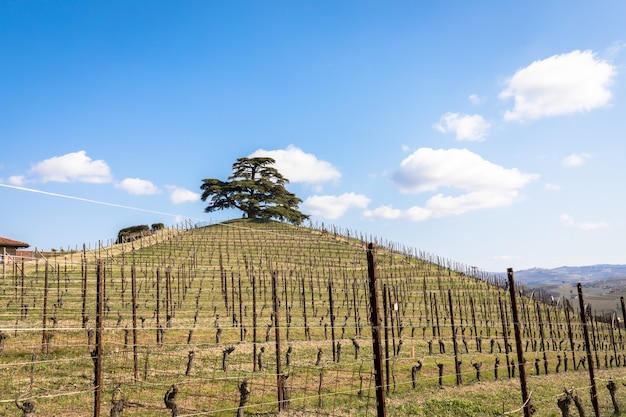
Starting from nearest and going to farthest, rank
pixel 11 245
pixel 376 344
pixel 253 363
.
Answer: pixel 376 344
pixel 253 363
pixel 11 245

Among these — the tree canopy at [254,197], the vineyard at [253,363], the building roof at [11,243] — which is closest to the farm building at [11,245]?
the building roof at [11,243]

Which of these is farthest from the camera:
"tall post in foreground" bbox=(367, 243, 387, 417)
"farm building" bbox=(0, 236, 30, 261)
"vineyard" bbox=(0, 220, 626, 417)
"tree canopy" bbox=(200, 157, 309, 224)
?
"tree canopy" bbox=(200, 157, 309, 224)

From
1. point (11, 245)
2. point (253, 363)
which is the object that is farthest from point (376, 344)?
point (11, 245)

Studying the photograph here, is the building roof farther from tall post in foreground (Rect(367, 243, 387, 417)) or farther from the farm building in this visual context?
tall post in foreground (Rect(367, 243, 387, 417))

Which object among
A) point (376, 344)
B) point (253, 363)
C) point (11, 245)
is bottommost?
point (253, 363)

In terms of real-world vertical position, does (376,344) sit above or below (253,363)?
above

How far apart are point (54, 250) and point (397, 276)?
33.0m

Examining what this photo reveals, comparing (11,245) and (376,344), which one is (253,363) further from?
(11,245)

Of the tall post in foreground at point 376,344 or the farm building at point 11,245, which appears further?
the farm building at point 11,245

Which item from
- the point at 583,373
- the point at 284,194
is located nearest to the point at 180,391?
the point at 583,373

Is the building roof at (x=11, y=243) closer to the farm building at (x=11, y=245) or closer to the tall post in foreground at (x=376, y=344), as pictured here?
the farm building at (x=11, y=245)

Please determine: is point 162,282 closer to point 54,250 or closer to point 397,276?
point 54,250

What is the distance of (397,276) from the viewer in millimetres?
41562

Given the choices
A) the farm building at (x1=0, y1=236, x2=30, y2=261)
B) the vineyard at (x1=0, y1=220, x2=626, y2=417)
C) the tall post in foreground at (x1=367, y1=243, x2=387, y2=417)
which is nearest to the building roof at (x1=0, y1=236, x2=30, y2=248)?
the farm building at (x1=0, y1=236, x2=30, y2=261)
